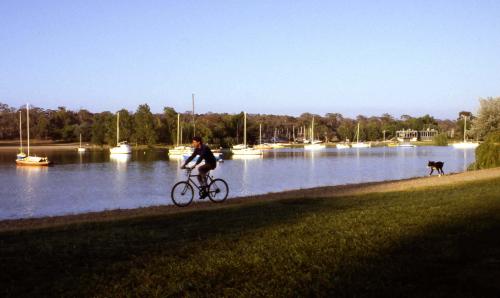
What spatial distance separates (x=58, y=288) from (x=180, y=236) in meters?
3.13

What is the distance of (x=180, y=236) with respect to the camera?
8.30m

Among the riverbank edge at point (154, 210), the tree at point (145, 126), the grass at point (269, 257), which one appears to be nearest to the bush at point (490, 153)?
the riverbank edge at point (154, 210)

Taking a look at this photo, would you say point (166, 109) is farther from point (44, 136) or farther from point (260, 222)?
point (260, 222)

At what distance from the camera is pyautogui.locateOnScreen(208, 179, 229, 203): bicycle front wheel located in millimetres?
14719

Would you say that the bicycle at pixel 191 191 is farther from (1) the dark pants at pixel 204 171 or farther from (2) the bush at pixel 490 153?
(2) the bush at pixel 490 153

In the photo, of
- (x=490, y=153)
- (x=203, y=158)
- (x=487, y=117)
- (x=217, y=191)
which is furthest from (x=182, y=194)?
(x=487, y=117)

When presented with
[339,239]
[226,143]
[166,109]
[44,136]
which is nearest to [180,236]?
[339,239]

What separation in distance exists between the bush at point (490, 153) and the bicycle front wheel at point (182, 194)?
1021 inches

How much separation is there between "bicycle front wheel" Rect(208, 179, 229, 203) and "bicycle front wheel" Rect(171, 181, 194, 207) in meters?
0.61

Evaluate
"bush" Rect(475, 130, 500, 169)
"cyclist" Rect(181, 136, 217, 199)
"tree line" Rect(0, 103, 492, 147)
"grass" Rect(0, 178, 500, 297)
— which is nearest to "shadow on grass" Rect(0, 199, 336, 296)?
"grass" Rect(0, 178, 500, 297)

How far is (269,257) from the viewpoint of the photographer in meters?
6.40

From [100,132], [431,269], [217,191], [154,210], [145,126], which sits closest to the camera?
[431,269]

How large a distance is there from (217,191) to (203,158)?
1269 millimetres

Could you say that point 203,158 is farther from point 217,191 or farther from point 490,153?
point 490,153
